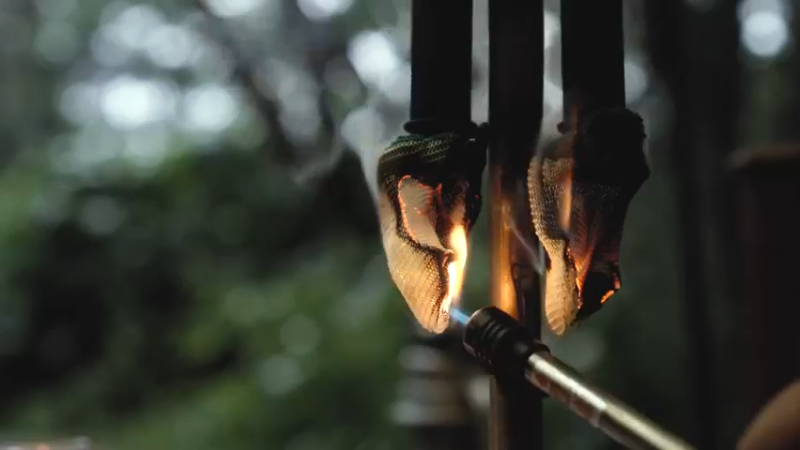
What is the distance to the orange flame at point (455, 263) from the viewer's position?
32 cm

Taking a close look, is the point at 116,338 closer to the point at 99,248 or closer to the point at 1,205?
the point at 99,248

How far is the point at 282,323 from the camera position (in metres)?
1.43

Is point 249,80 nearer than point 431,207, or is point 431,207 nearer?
point 431,207

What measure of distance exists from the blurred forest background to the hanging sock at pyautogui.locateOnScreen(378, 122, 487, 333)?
26.9 inches

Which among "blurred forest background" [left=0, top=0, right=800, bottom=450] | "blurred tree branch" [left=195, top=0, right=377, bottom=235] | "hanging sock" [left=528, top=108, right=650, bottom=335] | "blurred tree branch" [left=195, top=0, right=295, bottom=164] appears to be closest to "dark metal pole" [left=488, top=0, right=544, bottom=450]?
"hanging sock" [left=528, top=108, right=650, bottom=335]

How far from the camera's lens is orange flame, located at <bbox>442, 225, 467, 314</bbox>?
32 centimetres

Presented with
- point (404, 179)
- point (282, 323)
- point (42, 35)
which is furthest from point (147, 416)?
point (404, 179)

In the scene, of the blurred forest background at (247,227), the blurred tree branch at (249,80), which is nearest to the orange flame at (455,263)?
the blurred forest background at (247,227)

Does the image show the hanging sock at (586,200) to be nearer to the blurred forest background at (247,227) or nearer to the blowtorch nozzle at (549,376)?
the blowtorch nozzle at (549,376)

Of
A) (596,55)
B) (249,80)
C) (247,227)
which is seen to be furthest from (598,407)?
(247,227)

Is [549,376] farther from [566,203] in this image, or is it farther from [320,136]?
[320,136]

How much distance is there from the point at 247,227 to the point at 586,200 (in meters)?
1.31

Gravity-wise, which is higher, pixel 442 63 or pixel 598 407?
pixel 442 63

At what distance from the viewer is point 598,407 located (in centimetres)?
29
